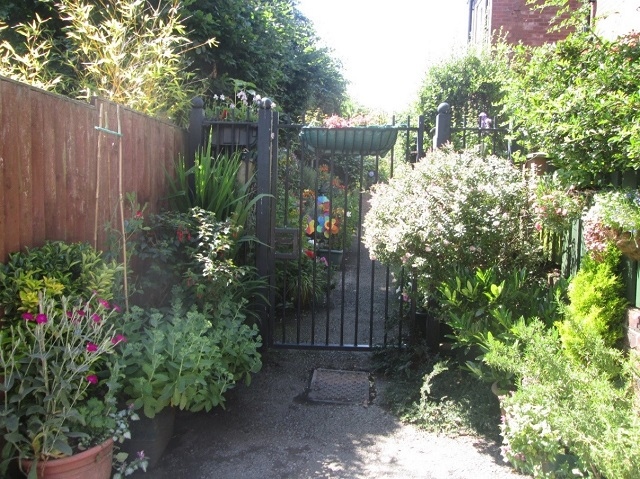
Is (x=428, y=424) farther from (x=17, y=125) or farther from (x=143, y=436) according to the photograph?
(x=17, y=125)

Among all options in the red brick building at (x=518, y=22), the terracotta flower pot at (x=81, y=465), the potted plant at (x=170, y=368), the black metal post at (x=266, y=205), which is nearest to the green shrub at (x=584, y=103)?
the black metal post at (x=266, y=205)

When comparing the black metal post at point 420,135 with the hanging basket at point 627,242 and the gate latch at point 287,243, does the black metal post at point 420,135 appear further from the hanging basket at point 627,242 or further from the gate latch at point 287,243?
the hanging basket at point 627,242

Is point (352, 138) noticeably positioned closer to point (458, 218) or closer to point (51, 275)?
point (458, 218)

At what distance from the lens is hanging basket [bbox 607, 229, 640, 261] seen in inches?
111

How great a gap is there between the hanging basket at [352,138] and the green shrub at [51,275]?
2307mm

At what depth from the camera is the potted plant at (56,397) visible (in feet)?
7.59

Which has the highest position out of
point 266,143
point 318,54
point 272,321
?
point 318,54

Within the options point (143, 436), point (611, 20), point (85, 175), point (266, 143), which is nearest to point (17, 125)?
point (85, 175)

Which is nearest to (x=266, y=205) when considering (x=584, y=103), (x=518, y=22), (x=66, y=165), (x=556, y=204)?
(x=66, y=165)

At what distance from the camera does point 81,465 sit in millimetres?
2445

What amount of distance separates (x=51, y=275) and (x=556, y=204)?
288cm

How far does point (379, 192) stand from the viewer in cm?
454

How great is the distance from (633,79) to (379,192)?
202cm

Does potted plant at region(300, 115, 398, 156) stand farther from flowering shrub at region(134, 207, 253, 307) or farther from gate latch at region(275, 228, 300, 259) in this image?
flowering shrub at region(134, 207, 253, 307)
